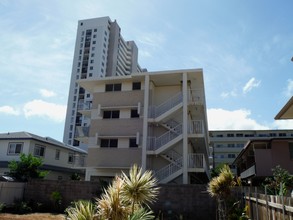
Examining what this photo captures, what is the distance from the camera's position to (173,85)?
26344 millimetres

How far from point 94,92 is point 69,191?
10245mm

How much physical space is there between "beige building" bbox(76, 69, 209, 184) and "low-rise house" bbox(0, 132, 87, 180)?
10.3 ft

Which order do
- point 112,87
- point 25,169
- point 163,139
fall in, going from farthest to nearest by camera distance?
point 112,87, point 163,139, point 25,169

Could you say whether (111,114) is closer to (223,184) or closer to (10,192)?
(10,192)

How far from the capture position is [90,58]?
263 ft

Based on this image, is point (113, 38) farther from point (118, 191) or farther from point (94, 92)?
point (118, 191)

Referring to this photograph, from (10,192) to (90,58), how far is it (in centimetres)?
6378

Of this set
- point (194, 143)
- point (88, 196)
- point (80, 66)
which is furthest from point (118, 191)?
point (80, 66)

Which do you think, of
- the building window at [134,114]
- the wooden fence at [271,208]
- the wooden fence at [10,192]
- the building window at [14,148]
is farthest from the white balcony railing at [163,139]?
the building window at [14,148]

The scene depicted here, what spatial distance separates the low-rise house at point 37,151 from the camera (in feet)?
94.8

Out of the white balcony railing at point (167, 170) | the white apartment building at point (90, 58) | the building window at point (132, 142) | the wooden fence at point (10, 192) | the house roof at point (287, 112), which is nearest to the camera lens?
the house roof at point (287, 112)

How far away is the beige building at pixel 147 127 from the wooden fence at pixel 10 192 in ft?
19.2

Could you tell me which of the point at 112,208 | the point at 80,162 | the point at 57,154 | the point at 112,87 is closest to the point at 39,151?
the point at 57,154

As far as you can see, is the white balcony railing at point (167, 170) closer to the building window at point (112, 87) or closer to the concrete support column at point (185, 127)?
the concrete support column at point (185, 127)
